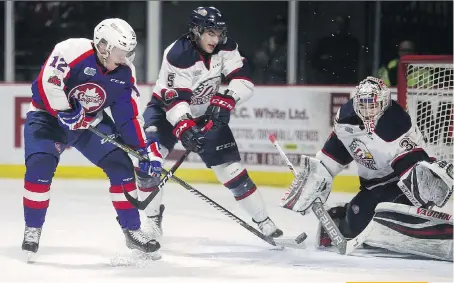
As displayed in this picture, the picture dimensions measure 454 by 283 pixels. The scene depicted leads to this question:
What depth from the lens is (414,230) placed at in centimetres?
408

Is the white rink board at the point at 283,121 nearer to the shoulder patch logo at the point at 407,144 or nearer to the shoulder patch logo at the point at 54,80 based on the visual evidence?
the shoulder patch logo at the point at 407,144

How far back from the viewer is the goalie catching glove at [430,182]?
3.97m

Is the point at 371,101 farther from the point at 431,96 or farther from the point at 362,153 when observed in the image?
the point at 431,96

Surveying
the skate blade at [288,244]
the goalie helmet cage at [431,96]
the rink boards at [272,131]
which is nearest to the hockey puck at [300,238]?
the skate blade at [288,244]

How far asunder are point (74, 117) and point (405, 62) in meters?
2.21

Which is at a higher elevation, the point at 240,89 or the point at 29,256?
the point at 240,89

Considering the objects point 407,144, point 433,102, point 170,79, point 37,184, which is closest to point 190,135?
point 170,79

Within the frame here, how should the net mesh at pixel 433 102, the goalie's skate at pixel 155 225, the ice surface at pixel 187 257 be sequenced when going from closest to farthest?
the ice surface at pixel 187 257
the goalie's skate at pixel 155 225
the net mesh at pixel 433 102

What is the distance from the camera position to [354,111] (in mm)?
4195

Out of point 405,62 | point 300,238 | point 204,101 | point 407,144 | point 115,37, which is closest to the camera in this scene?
point 115,37

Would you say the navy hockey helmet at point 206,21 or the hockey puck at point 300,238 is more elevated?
the navy hockey helmet at point 206,21

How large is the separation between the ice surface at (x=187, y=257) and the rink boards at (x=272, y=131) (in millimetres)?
971

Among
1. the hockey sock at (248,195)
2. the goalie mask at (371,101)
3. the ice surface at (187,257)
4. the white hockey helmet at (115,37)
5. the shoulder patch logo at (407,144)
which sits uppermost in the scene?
the white hockey helmet at (115,37)

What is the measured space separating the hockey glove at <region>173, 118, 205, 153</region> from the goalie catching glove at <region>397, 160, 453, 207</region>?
0.84 m
